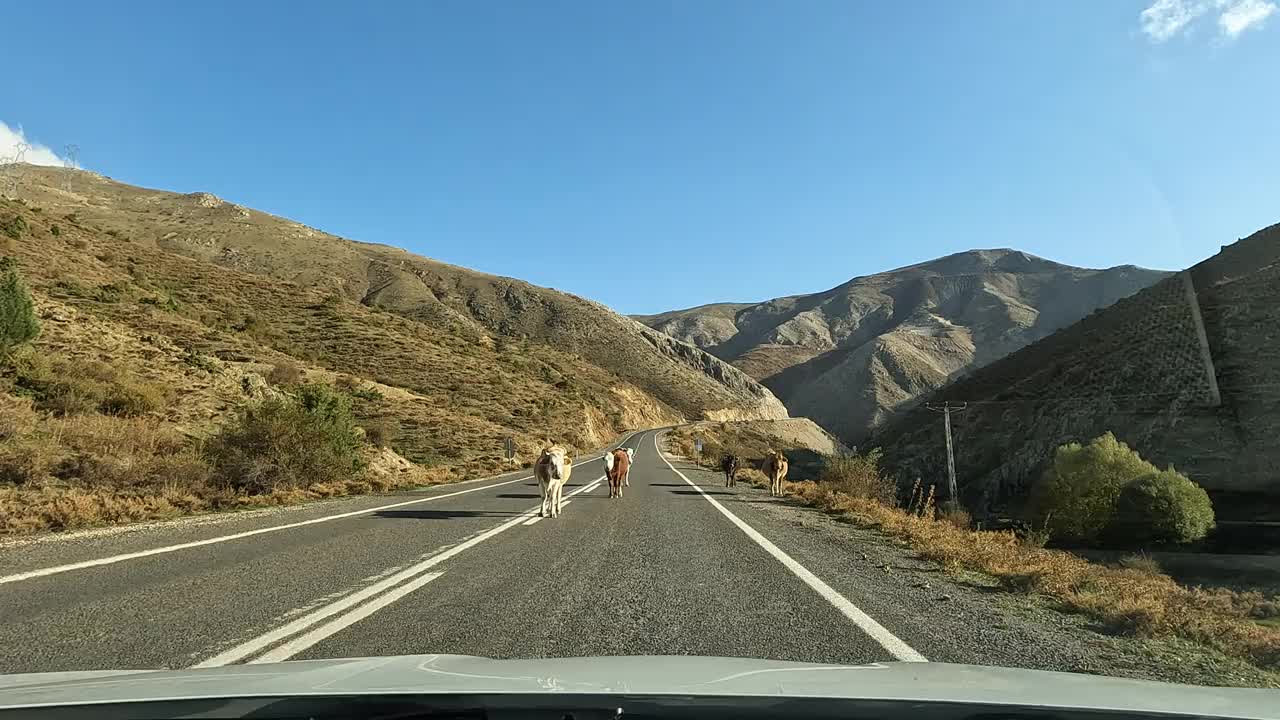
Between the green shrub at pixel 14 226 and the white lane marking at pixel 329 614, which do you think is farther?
the green shrub at pixel 14 226

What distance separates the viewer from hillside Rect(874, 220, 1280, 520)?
36438 millimetres

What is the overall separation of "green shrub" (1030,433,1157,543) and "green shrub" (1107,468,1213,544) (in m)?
0.42

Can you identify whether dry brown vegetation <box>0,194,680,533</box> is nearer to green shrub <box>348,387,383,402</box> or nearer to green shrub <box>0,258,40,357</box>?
green shrub <box>348,387,383,402</box>

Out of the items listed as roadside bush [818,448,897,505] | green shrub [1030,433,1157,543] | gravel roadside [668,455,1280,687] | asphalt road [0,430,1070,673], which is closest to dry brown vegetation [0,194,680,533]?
asphalt road [0,430,1070,673]

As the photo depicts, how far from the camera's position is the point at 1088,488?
31.2m

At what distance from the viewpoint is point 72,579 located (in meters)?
6.80

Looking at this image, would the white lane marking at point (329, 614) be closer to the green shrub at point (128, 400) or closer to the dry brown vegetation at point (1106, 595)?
the dry brown vegetation at point (1106, 595)

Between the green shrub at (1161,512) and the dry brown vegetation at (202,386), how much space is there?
27426 mm

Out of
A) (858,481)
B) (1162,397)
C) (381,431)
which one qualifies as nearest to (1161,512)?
(1162,397)

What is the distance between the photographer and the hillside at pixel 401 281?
96.9 m

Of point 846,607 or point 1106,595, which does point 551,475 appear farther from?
point 1106,595

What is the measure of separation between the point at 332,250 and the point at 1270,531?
114192mm

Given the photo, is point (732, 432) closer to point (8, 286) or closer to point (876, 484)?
point (876, 484)

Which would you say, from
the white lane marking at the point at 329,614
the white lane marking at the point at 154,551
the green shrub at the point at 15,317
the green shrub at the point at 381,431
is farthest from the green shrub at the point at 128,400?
the white lane marking at the point at 329,614
